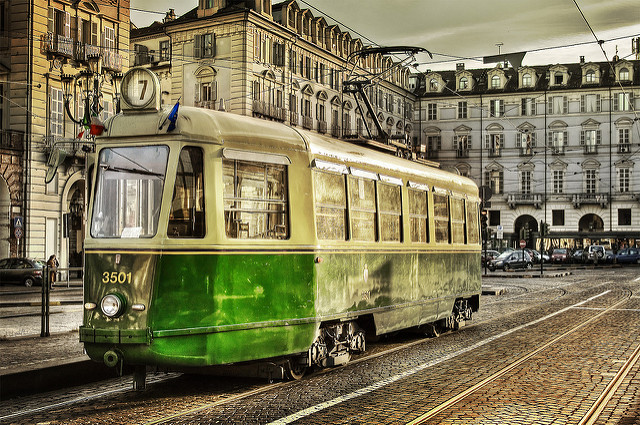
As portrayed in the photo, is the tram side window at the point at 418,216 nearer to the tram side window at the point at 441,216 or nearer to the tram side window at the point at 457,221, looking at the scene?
the tram side window at the point at 441,216

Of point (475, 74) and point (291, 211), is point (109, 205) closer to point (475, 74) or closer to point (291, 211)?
point (291, 211)

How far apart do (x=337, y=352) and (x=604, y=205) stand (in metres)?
66.6

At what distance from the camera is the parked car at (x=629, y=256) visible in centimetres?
6384

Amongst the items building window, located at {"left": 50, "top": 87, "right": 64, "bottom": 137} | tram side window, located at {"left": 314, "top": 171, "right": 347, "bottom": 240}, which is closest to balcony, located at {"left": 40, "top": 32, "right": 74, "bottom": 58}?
building window, located at {"left": 50, "top": 87, "right": 64, "bottom": 137}

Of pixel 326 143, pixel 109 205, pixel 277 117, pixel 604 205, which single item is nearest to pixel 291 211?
pixel 326 143

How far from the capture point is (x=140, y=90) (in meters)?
8.36

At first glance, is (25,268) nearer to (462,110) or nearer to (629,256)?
(629,256)

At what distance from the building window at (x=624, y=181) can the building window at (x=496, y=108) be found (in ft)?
38.4

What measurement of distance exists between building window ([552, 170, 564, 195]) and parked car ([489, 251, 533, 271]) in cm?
2325

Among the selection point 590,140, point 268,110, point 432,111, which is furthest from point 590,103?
point 268,110

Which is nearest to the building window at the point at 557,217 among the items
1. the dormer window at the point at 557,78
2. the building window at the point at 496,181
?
the building window at the point at 496,181

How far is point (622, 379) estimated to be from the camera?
30.7 feet

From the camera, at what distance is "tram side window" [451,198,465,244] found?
13789 millimetres

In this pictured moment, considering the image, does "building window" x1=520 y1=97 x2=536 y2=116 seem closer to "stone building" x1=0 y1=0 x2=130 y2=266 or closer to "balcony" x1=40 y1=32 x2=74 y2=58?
"stone building" x1=0 y1=0 x2=130 y2=266
